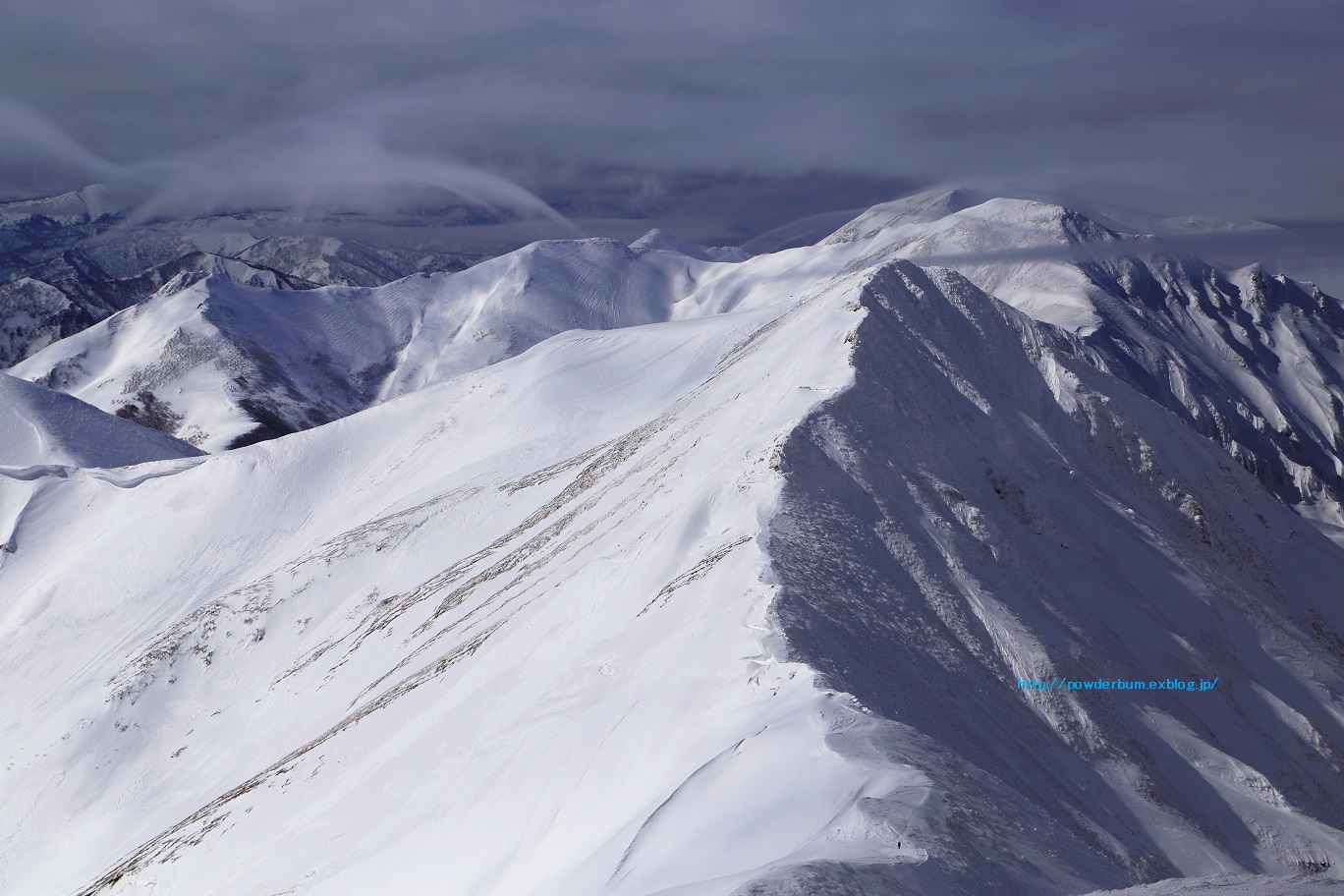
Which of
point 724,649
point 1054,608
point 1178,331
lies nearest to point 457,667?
point 724,649

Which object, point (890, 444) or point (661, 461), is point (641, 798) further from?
point (661, 461)

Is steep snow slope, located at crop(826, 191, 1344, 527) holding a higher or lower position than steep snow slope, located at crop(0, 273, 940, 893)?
lower

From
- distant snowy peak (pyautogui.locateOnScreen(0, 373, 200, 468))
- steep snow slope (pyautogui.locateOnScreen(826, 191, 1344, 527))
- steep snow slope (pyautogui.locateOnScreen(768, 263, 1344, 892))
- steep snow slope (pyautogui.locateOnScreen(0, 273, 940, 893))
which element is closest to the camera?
steep snow slope (pyautogui.locateOnScreen(0, 273, 940, 893))

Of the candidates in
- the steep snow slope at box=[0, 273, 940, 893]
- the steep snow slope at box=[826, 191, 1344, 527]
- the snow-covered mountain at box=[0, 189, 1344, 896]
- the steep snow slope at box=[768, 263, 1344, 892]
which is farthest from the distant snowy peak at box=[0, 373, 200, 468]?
the steep snow slope at box=[826, 191, 1344, 527]

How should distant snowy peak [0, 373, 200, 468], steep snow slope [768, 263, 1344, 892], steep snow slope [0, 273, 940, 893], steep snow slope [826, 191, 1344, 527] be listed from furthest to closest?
steep snow slope [826, 191, 1344, 527] < distant snowy peak [0, 373, 200, 468] < steep snow slope [768, 263, 1344, 892] < steep snow slope [0, 273, 940, 893]

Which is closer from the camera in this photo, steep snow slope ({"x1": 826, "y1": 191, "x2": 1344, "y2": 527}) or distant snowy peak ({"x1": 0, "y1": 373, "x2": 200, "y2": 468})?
distant snowy peak ({"x1": 0, "y1": 373, "x2": 200, "y2": 468})

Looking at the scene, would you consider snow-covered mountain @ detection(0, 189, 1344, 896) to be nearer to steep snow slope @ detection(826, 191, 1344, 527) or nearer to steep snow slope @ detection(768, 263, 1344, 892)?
steep snow slope @ detection(768, 263, 1344, 892)
